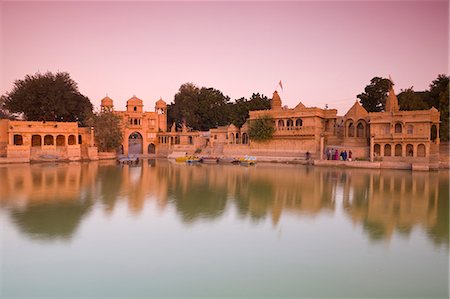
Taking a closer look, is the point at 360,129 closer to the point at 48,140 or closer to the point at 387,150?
the point at 387,150

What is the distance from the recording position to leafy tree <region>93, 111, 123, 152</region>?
38.2 meters

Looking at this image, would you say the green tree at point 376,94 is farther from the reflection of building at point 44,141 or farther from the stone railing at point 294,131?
the reflection of building at point 44,141

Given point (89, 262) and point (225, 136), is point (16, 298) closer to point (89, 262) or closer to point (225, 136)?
point (89, 262)

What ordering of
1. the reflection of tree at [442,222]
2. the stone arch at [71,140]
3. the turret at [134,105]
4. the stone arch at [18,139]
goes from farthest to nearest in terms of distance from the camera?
the turret at [134,105]
the stone arch at [71,140]
the stone arch at [18,139]
the reflection of tree at [442,222]

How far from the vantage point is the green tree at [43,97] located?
38.0 m

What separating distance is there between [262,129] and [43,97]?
77.3 feet

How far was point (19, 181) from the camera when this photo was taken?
21109 millimetres

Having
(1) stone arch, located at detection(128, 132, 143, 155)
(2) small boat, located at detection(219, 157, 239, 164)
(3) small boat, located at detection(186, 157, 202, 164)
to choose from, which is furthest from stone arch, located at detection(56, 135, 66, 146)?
(2) small boat, located at detection(219, 157, 239, 164)

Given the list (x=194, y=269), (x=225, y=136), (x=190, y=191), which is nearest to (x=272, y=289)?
(x=194, y=269)

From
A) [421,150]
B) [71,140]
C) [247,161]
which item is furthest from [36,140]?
[421,150]

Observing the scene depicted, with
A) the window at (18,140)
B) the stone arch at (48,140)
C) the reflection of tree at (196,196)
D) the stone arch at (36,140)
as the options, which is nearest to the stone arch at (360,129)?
the reflection of tree at (196,196)

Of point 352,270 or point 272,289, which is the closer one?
point 272,289

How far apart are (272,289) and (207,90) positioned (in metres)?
43.8

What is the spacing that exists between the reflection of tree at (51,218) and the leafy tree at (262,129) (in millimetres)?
22896
